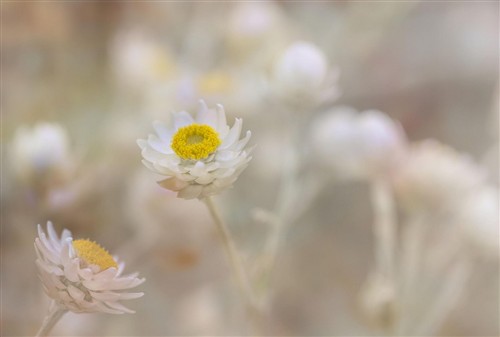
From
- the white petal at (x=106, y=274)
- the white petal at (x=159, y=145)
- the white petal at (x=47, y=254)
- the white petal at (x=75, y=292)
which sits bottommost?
the white petal at (x=75, y=292)

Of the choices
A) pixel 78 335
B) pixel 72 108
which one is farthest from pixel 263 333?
pixel 72 108

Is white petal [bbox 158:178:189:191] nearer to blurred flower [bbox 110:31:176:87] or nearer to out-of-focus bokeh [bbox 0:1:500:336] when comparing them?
out-of-focus bokeh [bbox 0:1:500:336]

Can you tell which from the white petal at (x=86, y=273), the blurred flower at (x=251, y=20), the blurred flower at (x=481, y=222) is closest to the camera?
the white petal at (x=86, y=273)

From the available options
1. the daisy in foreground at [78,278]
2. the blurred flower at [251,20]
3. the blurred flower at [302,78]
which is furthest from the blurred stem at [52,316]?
the blurred flower at [251,20]

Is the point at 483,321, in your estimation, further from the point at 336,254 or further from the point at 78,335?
the point at 78,335

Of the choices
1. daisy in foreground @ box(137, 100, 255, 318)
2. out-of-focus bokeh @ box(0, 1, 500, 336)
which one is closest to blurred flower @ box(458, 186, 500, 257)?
out-of-focus bokeh @ box(0, 1, 500, 336)

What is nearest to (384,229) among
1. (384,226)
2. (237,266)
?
(384,226)

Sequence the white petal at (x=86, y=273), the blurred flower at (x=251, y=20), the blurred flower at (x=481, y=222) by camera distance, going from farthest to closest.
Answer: the blurred flower at (x=251, y=20) < the blurred flower at (x=481, y=222) < the white petal at (x=86, y=273)

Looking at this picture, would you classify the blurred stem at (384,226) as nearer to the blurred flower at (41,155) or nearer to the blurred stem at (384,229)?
the blurred stem at (384,229)
